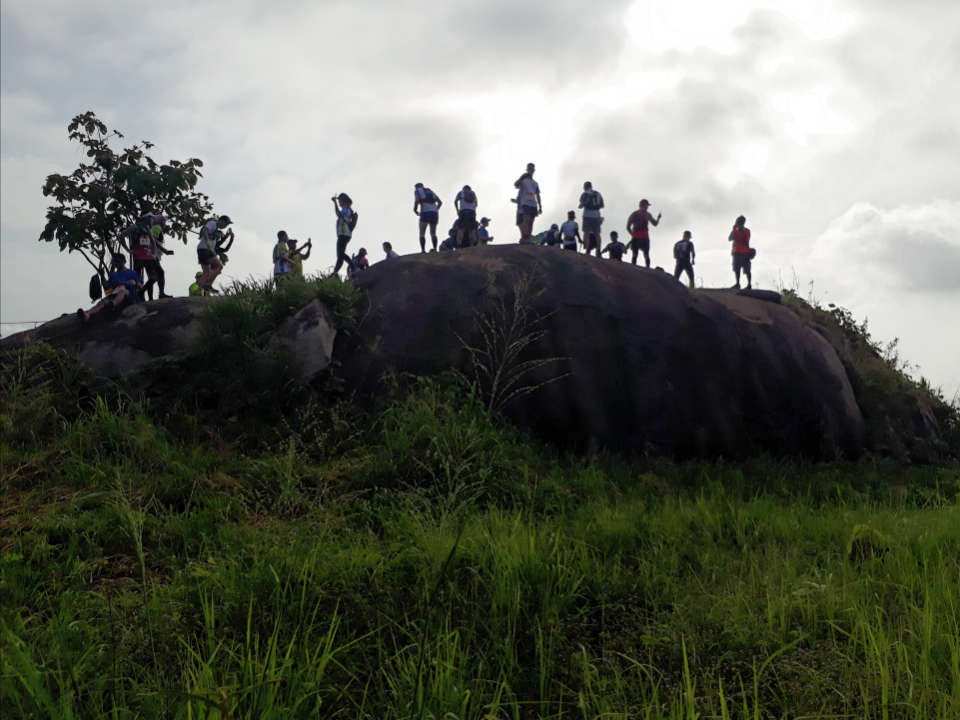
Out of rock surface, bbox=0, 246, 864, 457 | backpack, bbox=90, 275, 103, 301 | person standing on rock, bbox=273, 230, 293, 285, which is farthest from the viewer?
person standing on rock, bbox=273, 230, 293, 285

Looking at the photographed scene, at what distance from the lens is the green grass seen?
302 centimetres

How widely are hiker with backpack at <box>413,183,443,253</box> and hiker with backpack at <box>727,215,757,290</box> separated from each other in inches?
273

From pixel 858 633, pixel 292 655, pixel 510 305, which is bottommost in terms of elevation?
pixel 858 633

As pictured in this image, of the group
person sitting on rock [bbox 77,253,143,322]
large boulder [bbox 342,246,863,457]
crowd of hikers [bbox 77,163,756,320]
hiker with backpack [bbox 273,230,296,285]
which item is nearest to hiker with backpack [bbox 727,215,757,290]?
crowd of hikers [bbox 77,163,756,320]

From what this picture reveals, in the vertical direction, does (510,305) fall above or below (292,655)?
above

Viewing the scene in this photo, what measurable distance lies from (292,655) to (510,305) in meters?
7.36

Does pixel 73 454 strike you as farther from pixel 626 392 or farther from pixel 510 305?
pixel 626 392

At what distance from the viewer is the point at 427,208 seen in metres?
16.2

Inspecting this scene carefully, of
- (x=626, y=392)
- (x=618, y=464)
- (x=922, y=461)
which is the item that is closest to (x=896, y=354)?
(x=922, y=461)

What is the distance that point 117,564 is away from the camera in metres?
5.48

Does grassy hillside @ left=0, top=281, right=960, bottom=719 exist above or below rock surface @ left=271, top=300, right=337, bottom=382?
Answer: below

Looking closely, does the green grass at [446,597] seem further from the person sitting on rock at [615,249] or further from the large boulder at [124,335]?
the person sitting on rock at [615,249]

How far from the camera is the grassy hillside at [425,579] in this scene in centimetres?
307

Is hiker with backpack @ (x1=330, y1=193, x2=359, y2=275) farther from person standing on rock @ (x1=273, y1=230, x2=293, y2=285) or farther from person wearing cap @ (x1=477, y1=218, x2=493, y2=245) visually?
person wearing cap @ (x1=477, y1=218, x2=493, y2=245)
